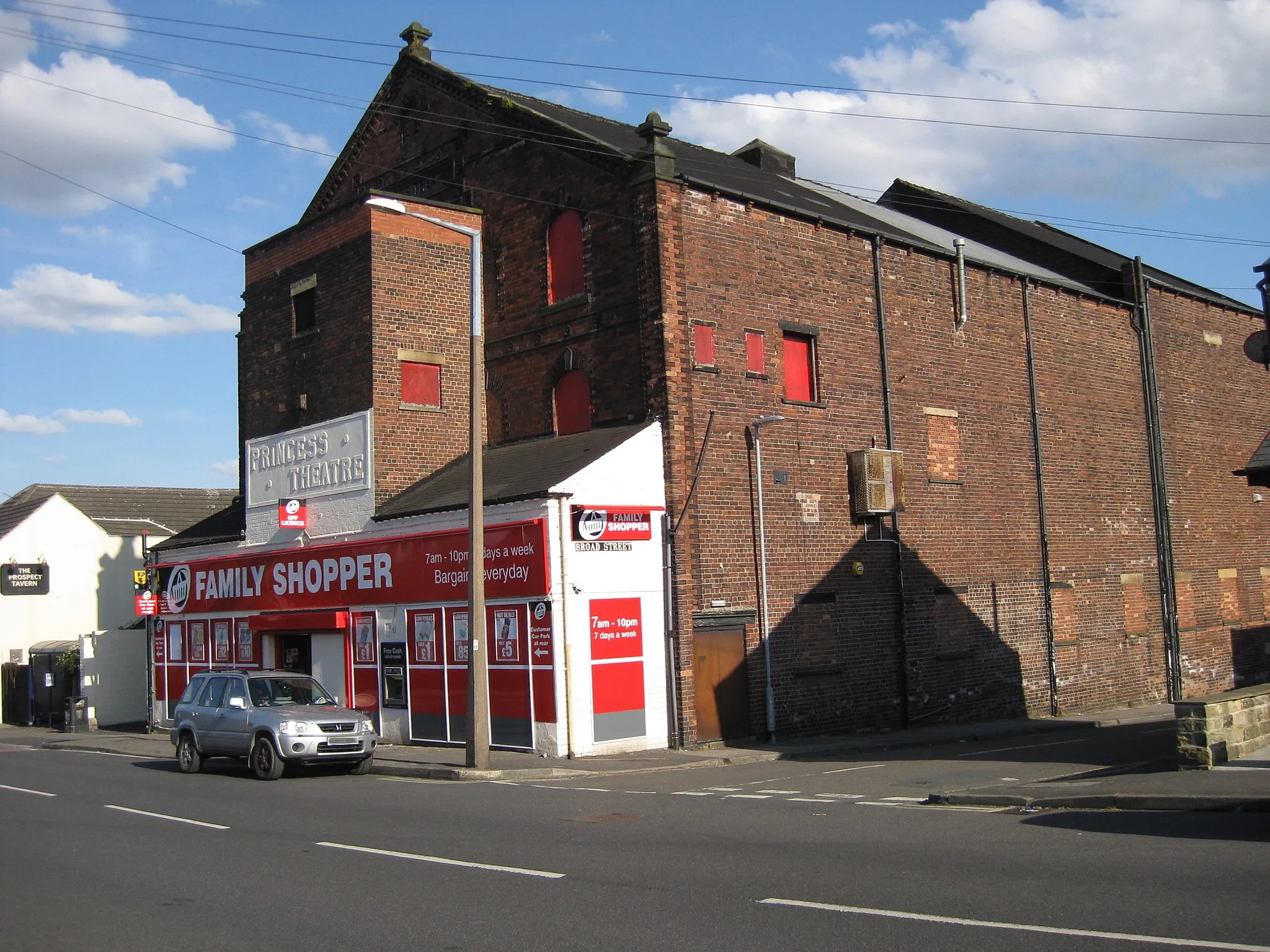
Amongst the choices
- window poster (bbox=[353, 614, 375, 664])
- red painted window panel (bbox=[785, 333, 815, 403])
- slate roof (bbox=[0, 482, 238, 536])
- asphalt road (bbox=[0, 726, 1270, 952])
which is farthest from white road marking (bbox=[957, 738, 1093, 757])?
slate roof (bbox=[0, 482, 238, 536])

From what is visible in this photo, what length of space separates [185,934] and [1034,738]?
18599 millimetres

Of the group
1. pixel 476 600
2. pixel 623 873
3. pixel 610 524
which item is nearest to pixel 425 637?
pixel 610 524

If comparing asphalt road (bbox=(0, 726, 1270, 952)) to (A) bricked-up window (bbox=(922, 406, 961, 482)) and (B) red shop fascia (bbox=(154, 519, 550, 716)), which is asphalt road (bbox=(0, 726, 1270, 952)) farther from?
(A) bricked-up window (bbox=(922, 406, 961, 482))

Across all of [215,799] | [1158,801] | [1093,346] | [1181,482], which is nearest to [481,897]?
[1158,801]

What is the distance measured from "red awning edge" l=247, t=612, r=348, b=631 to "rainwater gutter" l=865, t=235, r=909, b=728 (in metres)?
10.8

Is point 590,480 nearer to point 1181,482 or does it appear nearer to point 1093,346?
point 1093,346

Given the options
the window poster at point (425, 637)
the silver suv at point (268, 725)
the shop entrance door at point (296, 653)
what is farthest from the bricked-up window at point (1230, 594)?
the silver suv at point (268, 725)

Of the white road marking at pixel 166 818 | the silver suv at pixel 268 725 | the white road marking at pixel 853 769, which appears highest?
the silver suv at pixel 268 725

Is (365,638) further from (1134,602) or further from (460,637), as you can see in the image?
(1134,602)

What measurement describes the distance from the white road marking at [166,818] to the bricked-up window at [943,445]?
17229 millimetres

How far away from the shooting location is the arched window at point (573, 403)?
75.7 ft

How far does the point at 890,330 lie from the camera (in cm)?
2527

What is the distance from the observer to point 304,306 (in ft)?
86.6

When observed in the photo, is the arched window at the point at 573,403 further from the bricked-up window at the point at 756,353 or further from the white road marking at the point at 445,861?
the white road marking at the point at 445,861
